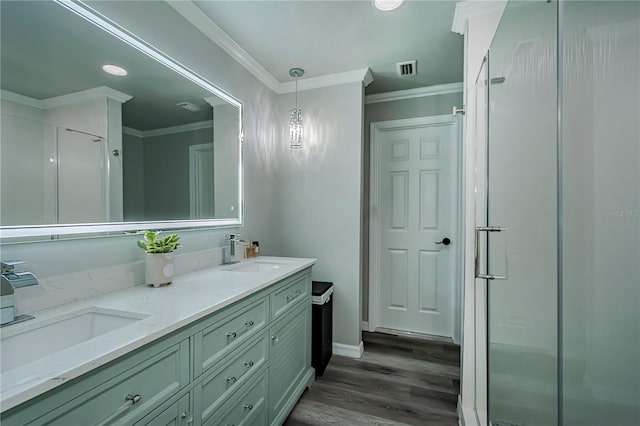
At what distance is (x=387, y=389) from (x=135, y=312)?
1780mm

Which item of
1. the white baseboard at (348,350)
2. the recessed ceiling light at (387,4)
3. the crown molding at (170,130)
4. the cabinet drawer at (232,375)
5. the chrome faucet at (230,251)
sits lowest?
the white baseboard at (348,350)

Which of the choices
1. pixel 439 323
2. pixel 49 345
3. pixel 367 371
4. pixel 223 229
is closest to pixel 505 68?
pixel 223 229

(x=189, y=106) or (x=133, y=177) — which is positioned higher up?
(x=189, y=106)

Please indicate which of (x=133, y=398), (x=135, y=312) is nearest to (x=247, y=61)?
(x=135, y=312)

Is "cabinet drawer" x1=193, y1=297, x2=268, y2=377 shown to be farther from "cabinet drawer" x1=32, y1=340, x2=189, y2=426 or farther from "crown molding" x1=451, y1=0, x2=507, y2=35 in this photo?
"crown molding" x1=451, y1=0, x2=507, y2=35

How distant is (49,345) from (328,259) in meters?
1.88

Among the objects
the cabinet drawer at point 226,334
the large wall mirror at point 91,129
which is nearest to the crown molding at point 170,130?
the large wall mirror at point 91,129

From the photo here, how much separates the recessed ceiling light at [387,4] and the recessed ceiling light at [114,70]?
1.39m

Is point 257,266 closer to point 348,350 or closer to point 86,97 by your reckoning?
point 348,350

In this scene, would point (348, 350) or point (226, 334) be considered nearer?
point (226, 334)

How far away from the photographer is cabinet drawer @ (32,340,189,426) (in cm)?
64

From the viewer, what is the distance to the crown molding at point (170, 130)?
4.49 ft

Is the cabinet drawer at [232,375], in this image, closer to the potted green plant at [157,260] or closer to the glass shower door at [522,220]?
the potted green plant at [157,260]

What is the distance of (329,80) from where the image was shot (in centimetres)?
248
